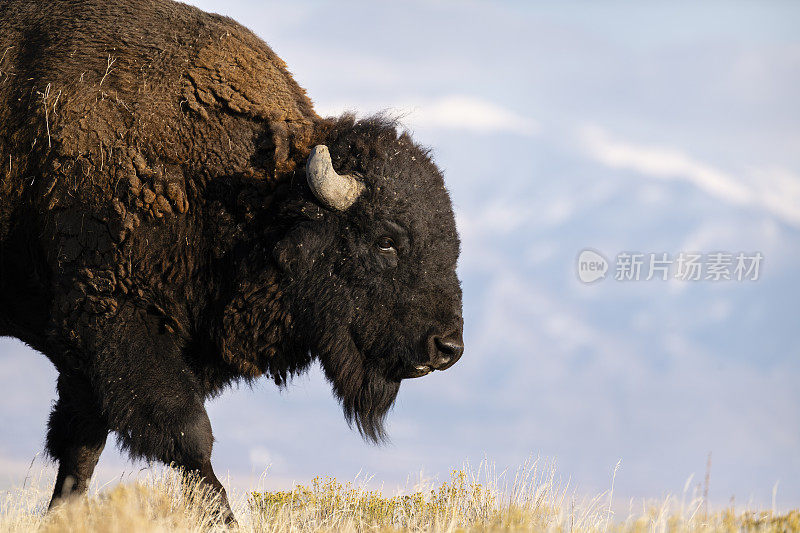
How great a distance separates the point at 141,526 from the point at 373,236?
105 inches

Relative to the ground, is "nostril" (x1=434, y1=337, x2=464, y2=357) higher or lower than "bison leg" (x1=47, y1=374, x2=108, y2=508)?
higher

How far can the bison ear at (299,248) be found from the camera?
6.41 metres

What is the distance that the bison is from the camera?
6367 millimetres

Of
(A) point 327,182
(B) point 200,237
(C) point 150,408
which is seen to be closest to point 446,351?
(A) point 327,182

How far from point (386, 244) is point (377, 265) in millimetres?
159

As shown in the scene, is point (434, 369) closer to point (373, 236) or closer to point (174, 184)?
point (373, 236)

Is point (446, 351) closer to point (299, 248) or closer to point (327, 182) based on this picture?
point (299, 248)

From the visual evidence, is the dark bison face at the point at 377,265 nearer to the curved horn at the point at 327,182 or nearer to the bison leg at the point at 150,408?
the curved horn at the point at 327,182

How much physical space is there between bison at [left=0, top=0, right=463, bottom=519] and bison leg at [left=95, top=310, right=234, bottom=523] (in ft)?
0.03

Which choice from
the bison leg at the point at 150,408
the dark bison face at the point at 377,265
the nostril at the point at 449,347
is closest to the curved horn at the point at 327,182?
the dark bison face at the point at 377,265

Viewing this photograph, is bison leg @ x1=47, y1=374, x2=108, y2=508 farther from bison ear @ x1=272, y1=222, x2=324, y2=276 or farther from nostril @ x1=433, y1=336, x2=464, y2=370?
nostril @ x1=433, y1=336, x2=464, y2=370

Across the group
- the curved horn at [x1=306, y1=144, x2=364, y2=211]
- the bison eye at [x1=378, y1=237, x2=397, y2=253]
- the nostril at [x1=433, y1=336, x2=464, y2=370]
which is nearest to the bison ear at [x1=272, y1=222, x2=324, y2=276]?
the curved horn at [x1=306, y1=144, x2=364, y2=211]

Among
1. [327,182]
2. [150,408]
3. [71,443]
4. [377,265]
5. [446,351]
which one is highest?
[327,182]

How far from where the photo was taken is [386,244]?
21.2ft
